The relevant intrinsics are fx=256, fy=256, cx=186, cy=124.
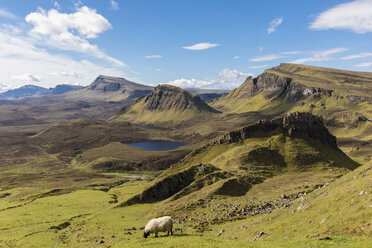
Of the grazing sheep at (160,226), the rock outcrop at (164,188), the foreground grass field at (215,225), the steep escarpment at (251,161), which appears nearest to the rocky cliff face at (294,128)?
the steep escarpment at (251,161)

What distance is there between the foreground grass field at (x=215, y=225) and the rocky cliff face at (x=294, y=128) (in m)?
64.4

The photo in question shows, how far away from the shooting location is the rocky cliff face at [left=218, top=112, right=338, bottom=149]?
126m

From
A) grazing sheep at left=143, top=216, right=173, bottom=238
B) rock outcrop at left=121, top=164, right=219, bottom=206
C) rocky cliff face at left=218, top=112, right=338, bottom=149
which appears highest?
rocky cliff face at left=218, top=112, right=338, bottom=149

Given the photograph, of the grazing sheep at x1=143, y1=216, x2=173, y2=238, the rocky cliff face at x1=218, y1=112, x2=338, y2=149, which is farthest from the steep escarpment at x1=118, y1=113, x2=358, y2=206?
the grazing sheep at x1=143, y1=216, x2=173, y2=238

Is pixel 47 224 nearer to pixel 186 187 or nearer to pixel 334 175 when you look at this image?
pixel 186 187

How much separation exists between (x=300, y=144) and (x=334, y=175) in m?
26.2

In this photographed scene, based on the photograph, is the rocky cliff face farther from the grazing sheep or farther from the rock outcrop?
the grazing sheep

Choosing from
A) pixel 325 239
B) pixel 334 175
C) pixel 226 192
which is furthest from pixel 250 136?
pixel 325 239

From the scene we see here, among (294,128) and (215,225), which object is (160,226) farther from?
(294,128)

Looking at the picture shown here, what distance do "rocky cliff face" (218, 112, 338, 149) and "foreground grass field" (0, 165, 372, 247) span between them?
64352 mm

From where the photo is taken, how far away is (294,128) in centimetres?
12581

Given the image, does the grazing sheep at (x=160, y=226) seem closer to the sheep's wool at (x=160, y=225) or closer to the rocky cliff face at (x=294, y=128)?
the sheep's wool at (x=160, y=225)

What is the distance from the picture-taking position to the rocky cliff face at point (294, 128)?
415 feet

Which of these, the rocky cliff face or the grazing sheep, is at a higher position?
the rocky cliff face
